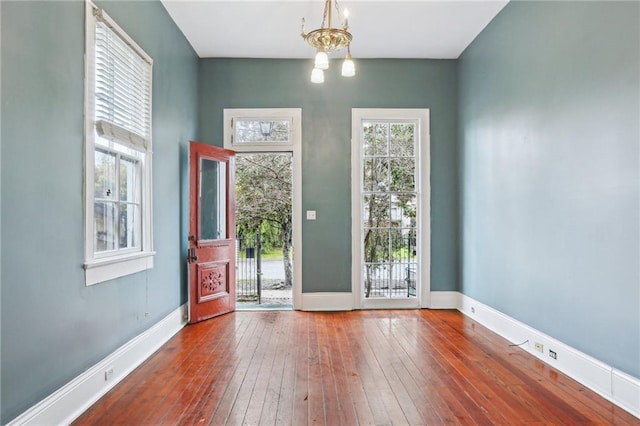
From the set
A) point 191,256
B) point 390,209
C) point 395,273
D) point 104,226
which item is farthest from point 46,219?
point 395,273

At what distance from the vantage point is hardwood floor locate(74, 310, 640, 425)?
2.17 m

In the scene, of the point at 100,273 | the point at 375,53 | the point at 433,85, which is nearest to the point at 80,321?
the point at 100,273

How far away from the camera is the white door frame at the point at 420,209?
473 cm

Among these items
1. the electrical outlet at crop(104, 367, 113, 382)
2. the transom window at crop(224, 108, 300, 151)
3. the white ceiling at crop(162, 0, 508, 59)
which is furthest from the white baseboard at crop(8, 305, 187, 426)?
the white ceiling at crop(162, 0, 508, 59)

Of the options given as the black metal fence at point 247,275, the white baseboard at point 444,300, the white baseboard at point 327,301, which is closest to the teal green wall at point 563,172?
the white baseboard at point 444,300

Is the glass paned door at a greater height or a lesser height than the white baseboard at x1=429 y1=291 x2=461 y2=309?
greater

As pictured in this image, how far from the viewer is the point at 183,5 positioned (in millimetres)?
3537

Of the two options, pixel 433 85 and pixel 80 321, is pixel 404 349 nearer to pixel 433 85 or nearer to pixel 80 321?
pixel 80 321

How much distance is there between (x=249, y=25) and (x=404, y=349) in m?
3.63

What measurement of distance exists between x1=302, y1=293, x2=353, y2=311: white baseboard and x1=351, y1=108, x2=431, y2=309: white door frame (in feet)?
0.35

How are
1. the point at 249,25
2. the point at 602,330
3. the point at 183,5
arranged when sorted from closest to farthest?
1. the point at 602,330
2. the point at 183,5
3. the point at 249,25

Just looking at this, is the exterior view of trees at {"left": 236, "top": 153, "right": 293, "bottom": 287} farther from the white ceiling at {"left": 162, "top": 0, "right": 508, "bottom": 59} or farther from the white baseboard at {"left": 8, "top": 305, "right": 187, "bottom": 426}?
the white baseboard at {"left": 8, "top": 305, "right": 187, "bottom": 426}

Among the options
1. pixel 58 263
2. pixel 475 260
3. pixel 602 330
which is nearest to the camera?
pixel 58 263

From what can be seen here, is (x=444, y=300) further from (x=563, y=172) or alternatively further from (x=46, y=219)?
(x=46, y=219)
